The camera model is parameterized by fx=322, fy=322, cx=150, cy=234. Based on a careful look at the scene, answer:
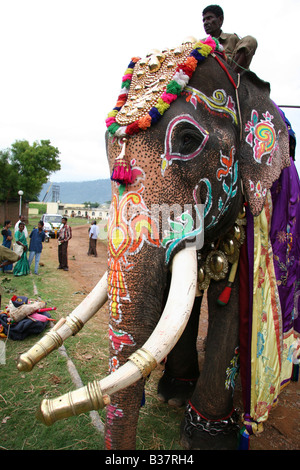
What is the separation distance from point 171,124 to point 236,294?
150cm

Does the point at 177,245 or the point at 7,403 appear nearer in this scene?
the point at 177,245

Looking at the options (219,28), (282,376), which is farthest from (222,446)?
(219,28)

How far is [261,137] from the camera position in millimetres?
2688

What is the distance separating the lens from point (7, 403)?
10.3 feet

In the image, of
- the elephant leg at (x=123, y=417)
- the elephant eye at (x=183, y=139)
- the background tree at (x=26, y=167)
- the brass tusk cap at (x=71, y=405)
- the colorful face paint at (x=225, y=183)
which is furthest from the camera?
the background tree at (x=26, y=167)

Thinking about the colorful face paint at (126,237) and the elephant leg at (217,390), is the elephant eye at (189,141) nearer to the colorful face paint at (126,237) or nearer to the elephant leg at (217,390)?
the colorful face paint at (126,237)

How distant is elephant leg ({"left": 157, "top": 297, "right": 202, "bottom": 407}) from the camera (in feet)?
11.4

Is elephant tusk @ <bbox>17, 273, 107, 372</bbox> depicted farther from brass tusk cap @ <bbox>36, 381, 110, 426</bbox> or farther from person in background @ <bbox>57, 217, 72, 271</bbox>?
person in background @ <bbox>57, 217, 72, 271</bbox>

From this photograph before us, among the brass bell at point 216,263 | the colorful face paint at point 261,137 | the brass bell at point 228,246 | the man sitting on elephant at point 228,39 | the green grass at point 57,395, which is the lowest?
the green grass at point 57,395

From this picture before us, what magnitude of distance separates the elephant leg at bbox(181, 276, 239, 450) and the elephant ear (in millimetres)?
815

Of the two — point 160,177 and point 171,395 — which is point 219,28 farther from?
point 171,395

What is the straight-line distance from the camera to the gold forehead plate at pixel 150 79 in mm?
2182

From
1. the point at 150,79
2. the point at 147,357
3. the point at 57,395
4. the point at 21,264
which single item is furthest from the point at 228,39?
the point at 21,264

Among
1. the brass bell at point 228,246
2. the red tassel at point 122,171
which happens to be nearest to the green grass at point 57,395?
the brass bell at point 228,246
